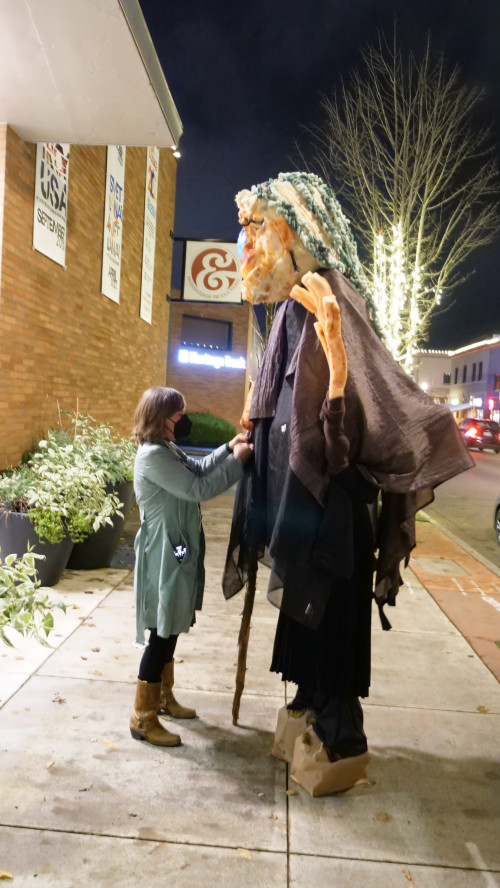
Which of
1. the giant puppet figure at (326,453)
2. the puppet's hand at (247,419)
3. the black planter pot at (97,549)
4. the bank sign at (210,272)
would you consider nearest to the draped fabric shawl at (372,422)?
the giant puppet figure at (326,453)

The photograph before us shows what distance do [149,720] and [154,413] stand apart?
1.44 m

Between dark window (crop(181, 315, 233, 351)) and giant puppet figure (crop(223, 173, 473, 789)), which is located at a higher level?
dark window (crop(181, 315, 233, 351))

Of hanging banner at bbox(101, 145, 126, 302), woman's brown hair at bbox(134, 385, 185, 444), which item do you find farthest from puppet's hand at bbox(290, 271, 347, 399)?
hanging banner at bbox(101, 145, 126, 302)

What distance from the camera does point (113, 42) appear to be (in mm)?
4770

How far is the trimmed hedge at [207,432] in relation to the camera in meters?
23.2

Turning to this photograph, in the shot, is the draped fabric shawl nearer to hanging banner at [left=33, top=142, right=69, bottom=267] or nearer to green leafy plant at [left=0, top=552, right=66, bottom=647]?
green leafy plant at [left=0, top=552, right=66, bottom=647]

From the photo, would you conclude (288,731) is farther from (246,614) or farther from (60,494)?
(60,494)

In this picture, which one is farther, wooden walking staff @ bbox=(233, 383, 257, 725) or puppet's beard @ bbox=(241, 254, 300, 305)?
wooden walking staff @ bbox=(233, 383, 257, 725)

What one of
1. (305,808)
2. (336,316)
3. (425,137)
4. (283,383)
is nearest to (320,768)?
(305,808)

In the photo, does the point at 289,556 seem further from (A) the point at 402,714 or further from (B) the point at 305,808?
(A) the point at 402,714

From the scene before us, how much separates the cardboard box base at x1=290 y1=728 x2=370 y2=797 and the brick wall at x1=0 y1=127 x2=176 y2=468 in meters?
4.23

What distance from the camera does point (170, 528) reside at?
3016 mm

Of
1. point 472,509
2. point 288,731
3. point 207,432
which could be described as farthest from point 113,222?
point 207,432

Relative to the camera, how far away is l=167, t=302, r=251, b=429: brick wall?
1094 inches
